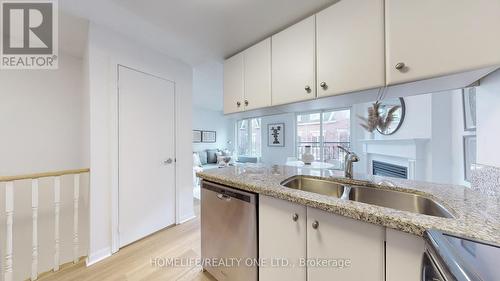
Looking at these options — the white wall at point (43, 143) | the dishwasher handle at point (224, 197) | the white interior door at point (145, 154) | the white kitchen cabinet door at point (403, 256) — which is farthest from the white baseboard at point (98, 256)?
the white kitchen cabinet door at point (403, 256)

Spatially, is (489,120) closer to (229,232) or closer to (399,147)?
(229,232)

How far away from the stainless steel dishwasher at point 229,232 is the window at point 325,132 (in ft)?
12.4

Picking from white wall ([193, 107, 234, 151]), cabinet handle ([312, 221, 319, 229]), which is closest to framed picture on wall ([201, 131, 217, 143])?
white wall ([193, 107, 234, 151])

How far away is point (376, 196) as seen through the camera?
46.1 inches

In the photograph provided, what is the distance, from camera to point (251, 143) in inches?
278

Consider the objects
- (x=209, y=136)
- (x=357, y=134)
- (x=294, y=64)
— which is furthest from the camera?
(x=209, y=136)

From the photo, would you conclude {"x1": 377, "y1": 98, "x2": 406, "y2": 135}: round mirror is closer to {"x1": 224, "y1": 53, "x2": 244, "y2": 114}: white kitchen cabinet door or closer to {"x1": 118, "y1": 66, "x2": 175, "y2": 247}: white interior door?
{"x1": 224, "y1": 53, "x2": 244, "y2": 114}: white kitchen cabinet door

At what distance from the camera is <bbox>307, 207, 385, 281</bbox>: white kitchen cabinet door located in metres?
0.74

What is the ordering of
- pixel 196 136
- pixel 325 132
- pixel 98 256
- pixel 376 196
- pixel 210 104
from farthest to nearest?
pixel 196 136 → pixel 210 104 → pixel 325 132 → pixel 98 256 → pixel 376 196

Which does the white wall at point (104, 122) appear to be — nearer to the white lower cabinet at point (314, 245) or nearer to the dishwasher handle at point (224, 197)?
the dishwasher handle at point (224, 197)

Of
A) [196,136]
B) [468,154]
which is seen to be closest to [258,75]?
[468,154]

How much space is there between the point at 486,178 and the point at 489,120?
0.31 meters

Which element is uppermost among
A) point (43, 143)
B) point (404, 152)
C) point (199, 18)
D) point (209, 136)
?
point (199, 18)

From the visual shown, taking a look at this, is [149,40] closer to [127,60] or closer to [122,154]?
[127,60]
